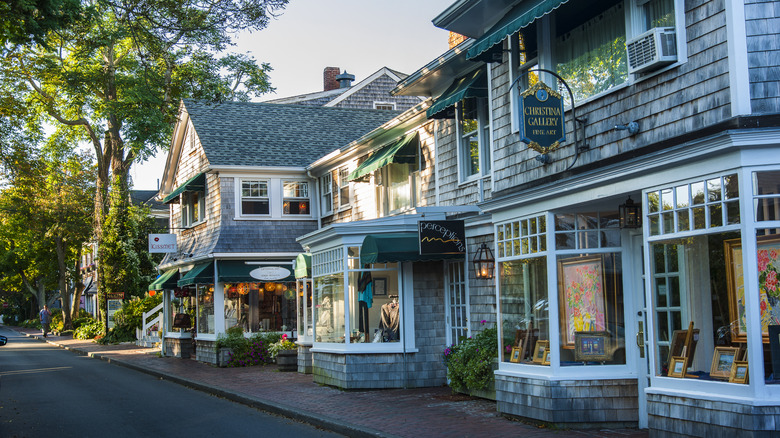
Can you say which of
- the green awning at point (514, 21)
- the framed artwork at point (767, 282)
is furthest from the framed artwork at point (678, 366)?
the green awning at point (514, 21)

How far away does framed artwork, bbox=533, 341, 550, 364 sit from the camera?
1084cm

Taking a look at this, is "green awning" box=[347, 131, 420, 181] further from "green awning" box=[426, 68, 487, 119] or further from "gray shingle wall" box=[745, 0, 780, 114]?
"gray shingle wall" box=[745, 0, 780, 114]

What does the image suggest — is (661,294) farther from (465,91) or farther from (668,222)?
(465,91)

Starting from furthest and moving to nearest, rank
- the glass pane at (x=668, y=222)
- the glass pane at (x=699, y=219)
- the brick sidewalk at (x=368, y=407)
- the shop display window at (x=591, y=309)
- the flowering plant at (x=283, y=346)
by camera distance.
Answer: the flowering plant at (x=283, y=346) < the shop display window at (x=591, y=309) < the brick sidewalk at (x=368, y=407) < the glass pane at (x=668, y=222) < the glass pane at (x=699, y=219)

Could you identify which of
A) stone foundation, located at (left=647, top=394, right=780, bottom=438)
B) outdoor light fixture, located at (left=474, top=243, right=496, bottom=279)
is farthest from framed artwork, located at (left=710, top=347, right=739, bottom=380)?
outdoor light fixture, located at (left=474, top=243, right=496, bottom=279)

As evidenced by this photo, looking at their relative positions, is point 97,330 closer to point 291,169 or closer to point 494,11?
point 291,169

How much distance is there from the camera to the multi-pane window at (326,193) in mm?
23797

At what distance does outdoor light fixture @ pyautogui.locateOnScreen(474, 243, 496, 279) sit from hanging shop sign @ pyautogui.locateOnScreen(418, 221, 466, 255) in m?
0.58

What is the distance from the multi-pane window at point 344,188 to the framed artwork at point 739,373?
15044 millimetres

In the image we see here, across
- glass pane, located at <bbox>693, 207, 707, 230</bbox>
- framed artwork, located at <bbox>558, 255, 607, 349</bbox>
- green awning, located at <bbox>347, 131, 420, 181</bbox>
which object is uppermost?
green awning, located at <bbox>347, 131, 420, 181</bbox>

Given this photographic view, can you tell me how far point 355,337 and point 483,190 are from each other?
3.95 metres

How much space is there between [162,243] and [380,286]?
1339cm

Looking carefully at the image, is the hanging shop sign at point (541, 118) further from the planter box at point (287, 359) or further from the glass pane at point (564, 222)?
the planter box at point (287, 359)

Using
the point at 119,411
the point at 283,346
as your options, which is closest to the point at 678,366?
the point at 119,411
